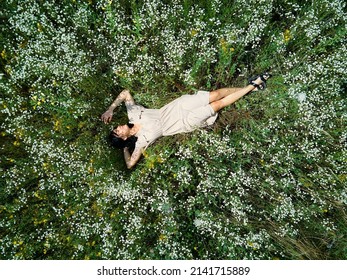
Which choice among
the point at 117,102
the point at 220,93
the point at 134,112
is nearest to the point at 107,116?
the point at 117,102

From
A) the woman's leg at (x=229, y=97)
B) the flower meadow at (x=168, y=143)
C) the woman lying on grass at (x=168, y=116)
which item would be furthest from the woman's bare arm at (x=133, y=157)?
the woman's leg at (x=229, y=97)

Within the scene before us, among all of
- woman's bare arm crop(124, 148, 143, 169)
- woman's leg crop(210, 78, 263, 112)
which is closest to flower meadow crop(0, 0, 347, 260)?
woman's bare arm crop(124, 148, 143, 169)

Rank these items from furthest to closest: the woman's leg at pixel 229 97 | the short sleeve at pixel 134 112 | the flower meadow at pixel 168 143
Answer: the short sleeve at pixel 134 112
the woman's leg at pixel 229 97
the flower meadow at pixel 168 143

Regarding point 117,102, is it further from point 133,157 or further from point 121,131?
point 133,157

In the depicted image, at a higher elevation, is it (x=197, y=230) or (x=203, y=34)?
(x=203, y=34)

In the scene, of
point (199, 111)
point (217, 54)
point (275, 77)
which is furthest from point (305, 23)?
point (199, 111)

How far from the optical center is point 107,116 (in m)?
4.03

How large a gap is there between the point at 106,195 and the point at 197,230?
1358 mm

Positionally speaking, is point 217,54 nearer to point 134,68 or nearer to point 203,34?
point 203,34

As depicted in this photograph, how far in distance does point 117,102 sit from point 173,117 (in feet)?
2.69

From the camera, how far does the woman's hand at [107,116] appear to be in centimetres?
402

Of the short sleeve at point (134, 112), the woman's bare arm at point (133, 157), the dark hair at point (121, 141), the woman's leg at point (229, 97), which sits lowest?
the woman's bare arm at point (133, 157)

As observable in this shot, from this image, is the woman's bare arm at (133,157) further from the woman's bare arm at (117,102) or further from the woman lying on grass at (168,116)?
the woman's bare arm at (117,102)

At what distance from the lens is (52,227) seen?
395 centimetres
